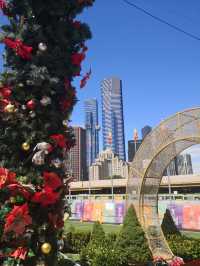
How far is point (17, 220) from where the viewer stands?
5.57 meters

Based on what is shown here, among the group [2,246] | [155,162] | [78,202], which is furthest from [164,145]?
[78,202]

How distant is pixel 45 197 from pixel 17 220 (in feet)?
1.92

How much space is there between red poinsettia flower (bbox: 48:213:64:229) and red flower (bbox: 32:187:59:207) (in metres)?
0.23

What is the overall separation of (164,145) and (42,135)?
8714mm

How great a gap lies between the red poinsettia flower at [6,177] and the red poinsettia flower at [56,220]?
33.7 inches

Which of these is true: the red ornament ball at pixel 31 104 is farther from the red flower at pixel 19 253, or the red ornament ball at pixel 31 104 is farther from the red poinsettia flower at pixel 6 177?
the red flower at pixel 19 253

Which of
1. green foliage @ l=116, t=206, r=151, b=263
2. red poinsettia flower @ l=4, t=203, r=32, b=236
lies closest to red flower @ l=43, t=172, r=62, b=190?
red poinsettia flower @ l=4, t=203, r=32, b=236

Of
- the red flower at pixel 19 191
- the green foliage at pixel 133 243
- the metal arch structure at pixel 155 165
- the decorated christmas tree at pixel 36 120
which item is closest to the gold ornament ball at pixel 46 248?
the decorated christmas tree at pixel 36 120

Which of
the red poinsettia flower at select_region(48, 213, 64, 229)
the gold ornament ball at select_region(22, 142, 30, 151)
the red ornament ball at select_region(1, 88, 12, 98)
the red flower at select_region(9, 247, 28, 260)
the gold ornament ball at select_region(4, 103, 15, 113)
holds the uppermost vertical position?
the red ornament ball at select_region(1, 88, 12, 98)

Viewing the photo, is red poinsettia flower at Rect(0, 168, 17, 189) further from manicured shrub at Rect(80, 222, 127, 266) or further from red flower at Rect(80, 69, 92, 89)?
manicured shrub at Rect(80, 222, 127, 266)

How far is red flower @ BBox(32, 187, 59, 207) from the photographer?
586 centimetres

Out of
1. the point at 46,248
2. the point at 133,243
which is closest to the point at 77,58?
the point at 46,248

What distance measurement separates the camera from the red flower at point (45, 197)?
586cm

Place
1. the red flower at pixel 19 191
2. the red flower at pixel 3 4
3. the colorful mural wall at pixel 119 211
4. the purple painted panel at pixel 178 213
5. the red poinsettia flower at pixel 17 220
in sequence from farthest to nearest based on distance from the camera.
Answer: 1. the purple painted panel at pixel 178 213
2. the colorful mural wall at pixel 119 211
3. the red flower at pixel 3 4
4. the red flower at pixel 19 191
5. the red poinsettia flower at pixel 17 220
